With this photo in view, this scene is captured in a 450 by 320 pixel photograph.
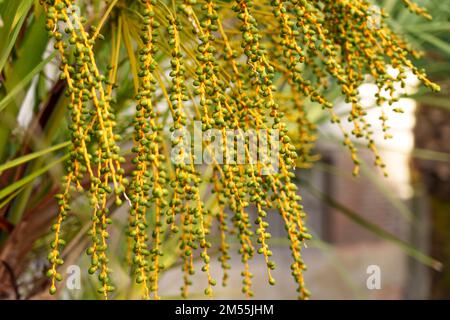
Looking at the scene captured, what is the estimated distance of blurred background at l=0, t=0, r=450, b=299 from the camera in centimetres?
115

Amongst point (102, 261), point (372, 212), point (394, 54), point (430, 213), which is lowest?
point (372, 212)

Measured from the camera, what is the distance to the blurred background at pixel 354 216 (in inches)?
45.3

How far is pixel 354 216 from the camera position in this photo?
150 centimetres

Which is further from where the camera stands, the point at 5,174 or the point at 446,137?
the point at 446,137

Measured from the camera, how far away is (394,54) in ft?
3.09

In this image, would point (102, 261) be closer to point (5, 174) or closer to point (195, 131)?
point (195, 131)

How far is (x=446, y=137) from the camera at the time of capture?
3053 millimetres
